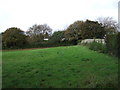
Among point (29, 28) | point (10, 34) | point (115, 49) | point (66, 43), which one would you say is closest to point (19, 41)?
point (10, 34)

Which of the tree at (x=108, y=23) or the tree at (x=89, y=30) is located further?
the tree at (x=108, y=23)

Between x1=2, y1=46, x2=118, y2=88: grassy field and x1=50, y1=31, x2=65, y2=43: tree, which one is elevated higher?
x1=50, y1=31, x2=65, y2=43: tree

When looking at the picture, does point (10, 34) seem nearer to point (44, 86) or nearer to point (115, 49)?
point (115, 49)

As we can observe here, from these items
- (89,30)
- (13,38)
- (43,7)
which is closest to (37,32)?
(13,38)

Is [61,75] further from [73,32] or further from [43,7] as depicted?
[73,32]

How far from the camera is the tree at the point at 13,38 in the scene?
19.9m

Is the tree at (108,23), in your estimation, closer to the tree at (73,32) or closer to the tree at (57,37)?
the tree at (73,32)

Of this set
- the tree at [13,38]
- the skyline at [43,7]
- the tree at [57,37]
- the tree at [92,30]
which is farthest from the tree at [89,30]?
the tree at [13,38]

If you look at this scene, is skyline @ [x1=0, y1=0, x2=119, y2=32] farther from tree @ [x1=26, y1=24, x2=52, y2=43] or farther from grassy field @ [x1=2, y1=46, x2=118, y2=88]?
tree @ [x1=26, y1=24, x2=52, y2=43]

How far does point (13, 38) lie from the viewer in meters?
20.0

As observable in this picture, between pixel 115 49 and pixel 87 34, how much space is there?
715 inches

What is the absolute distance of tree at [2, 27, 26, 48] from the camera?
65.4 feet

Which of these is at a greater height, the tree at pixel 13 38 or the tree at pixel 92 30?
the tree at pixel 92 30

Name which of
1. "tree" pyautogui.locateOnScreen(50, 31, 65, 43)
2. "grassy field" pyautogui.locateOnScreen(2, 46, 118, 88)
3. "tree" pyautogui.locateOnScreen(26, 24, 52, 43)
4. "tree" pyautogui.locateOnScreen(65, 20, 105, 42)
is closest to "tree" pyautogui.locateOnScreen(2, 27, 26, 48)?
"tree" pyautogui.locateOnScreen(26, 24, 52, 43)
